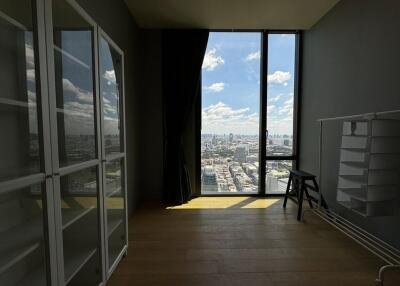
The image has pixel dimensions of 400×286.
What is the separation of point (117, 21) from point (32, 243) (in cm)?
226

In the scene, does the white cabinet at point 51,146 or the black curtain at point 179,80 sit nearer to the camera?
the white cabinet at point 51,146

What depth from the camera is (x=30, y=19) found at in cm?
94

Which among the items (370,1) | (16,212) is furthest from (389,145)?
(16,212)

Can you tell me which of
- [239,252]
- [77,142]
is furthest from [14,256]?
[239,252]

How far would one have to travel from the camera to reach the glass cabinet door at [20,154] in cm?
96

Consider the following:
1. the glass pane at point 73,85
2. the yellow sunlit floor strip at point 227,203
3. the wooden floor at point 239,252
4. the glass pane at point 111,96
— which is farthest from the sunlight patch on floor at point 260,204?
the glass pane at point 73,85

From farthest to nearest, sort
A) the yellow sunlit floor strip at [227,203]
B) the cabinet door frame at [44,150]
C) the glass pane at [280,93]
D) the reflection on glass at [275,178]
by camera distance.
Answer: the reflection on glass at [275,178] → the glass pane at [280,93] → the yellow sunlit floor strip at [227,203] → the cabinet door frame at [44,150]

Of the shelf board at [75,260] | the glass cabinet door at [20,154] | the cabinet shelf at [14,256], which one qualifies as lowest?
the shelf board at [75,260]

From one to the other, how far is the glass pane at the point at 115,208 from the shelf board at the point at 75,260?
31cm

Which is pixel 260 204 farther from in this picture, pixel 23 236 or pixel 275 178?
pixel 23 236

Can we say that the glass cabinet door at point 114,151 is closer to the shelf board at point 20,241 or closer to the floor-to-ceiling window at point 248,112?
the shelf board at point 20,241

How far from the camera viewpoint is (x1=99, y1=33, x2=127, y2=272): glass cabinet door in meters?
1.70

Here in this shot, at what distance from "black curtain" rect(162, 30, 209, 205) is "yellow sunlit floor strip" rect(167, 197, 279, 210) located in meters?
0.19

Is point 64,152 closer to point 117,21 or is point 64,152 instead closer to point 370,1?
point 117,21
